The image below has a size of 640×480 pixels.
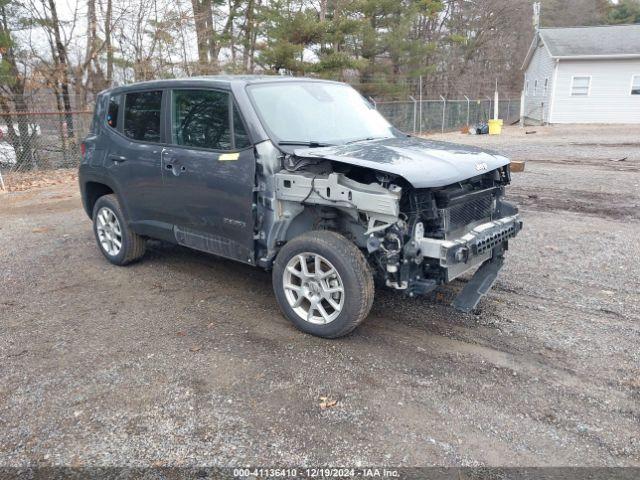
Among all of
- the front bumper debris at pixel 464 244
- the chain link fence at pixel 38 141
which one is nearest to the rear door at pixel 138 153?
the front bumper debris at pixel 464 244

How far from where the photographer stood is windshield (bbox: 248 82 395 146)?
4.28 metres

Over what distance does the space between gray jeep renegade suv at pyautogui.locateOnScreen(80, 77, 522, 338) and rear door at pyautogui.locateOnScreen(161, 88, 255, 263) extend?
1 centimetres

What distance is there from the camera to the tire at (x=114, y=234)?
A: 18.4ft

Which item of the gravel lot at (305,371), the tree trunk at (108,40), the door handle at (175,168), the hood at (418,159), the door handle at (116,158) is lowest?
the gravel lot at (305,371)

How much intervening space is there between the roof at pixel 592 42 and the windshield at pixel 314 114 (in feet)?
81.8

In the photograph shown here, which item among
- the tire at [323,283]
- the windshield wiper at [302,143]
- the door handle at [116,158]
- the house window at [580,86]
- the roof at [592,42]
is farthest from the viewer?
the house window at [580,86]

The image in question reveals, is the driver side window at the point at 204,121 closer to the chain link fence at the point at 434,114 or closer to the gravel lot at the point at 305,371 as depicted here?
the gravel lot at the point at 305,371

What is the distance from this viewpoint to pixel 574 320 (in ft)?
13.8

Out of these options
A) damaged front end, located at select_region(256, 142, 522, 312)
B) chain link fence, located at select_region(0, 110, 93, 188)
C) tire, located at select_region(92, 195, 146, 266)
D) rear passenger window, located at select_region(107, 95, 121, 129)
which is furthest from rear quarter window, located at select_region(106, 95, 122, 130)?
chain link fence, located at select_region(0, 110, 93, 188)

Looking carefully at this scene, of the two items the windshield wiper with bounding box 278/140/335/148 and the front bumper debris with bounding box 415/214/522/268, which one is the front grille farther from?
the windshield wiper with bounding box 278/140/335/148

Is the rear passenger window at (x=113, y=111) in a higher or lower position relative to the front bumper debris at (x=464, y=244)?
higher

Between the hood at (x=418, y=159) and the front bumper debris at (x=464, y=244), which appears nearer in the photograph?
the hood at (x=418, y=159)

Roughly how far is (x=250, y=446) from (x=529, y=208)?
6698 millimetres

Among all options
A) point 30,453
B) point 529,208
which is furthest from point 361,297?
point 529,208
